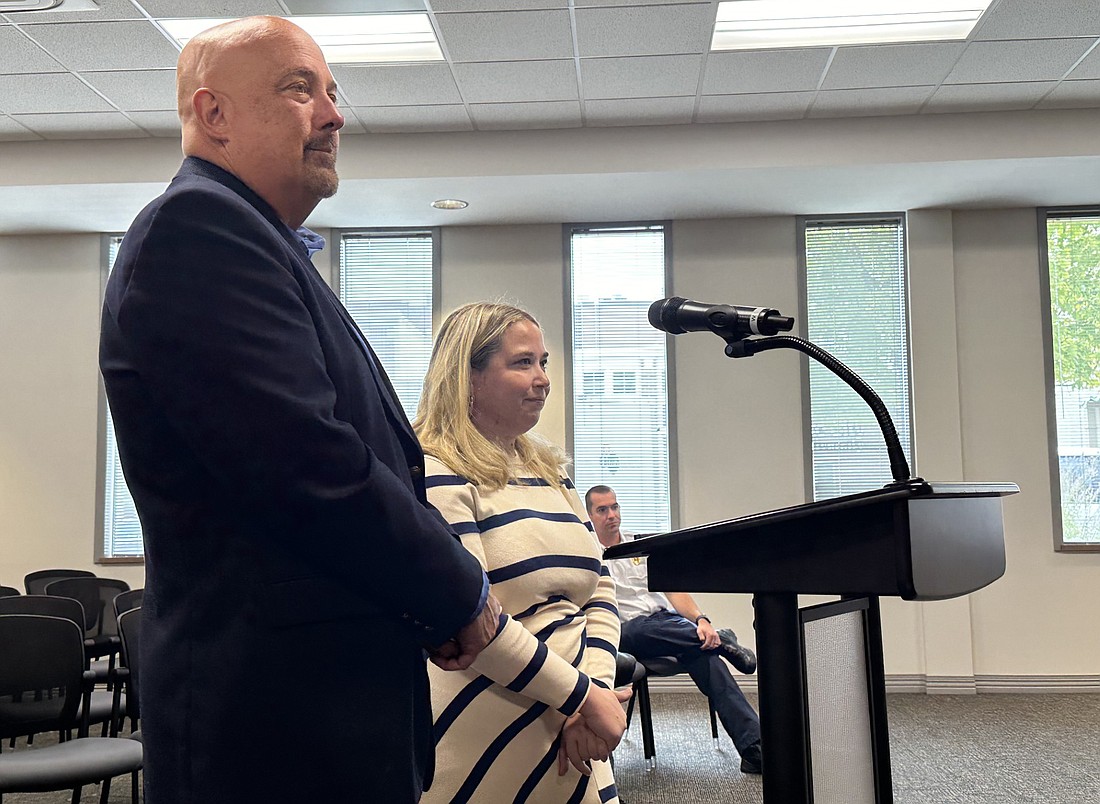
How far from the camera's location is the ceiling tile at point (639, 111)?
19.2 ft

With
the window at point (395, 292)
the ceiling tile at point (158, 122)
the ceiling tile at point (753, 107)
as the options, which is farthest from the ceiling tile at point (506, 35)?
the window at point (395, 292)

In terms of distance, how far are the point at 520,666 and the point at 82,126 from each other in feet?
18.5

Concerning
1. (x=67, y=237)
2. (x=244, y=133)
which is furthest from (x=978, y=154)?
(x=67, y=237)

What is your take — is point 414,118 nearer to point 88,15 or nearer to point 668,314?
point 88,15

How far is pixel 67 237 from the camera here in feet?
24.8

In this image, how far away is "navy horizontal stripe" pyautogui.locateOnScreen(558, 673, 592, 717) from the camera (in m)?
1.62

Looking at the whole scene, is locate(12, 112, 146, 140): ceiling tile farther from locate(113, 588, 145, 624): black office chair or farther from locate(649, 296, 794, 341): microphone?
locate(649, 296, 794, 341): microphone

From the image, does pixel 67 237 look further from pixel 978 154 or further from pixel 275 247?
pixel 275 247

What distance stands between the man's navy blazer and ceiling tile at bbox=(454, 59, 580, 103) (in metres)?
4.43

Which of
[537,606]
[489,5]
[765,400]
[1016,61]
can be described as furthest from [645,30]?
[537,606]

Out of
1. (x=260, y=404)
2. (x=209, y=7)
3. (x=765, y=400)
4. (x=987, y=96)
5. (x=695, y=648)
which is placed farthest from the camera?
(x=765, y=400)

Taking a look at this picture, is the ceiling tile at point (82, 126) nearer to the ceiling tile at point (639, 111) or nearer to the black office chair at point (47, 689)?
the ceiling tile at point (639, 111)

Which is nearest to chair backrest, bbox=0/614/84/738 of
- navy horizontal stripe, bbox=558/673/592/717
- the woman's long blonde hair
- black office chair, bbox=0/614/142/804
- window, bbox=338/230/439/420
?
black office chair, bbox=0/614/142/804

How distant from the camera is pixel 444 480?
1.72 m
